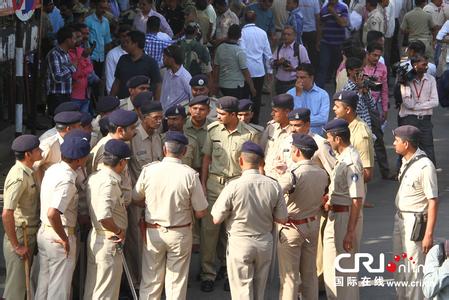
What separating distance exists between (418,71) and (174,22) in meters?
5.41

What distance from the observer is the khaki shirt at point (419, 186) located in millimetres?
10030

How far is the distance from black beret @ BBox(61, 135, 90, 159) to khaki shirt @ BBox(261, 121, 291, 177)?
74.3 inches

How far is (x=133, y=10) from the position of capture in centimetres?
1803

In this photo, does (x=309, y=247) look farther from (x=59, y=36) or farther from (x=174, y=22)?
(x=174, y=22)

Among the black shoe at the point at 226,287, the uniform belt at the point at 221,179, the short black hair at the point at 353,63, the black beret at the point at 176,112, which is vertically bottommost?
the black shoe at the point at 226,287

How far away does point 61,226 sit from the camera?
31.0ft

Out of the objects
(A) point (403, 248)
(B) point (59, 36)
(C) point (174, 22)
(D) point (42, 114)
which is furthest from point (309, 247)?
(C) point (174, 22)

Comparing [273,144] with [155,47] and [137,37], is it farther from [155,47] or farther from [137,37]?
[155,47]

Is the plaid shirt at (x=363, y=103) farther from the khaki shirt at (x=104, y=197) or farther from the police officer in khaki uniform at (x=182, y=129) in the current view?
the khaki shirt at (x=104, y=197)

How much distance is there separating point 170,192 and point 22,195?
1.27 m

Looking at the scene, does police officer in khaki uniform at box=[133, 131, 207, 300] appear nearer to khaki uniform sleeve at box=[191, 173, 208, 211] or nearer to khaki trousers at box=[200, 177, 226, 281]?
khaki uniform sleeve at box=[191, 173, 208, 211]

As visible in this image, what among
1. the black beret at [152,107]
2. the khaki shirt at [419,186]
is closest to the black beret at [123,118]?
the black beret at [152,107]

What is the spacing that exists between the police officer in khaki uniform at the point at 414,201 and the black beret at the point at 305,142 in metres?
0.83

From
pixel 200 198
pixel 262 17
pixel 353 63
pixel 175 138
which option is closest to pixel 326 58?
pixel 262 17
